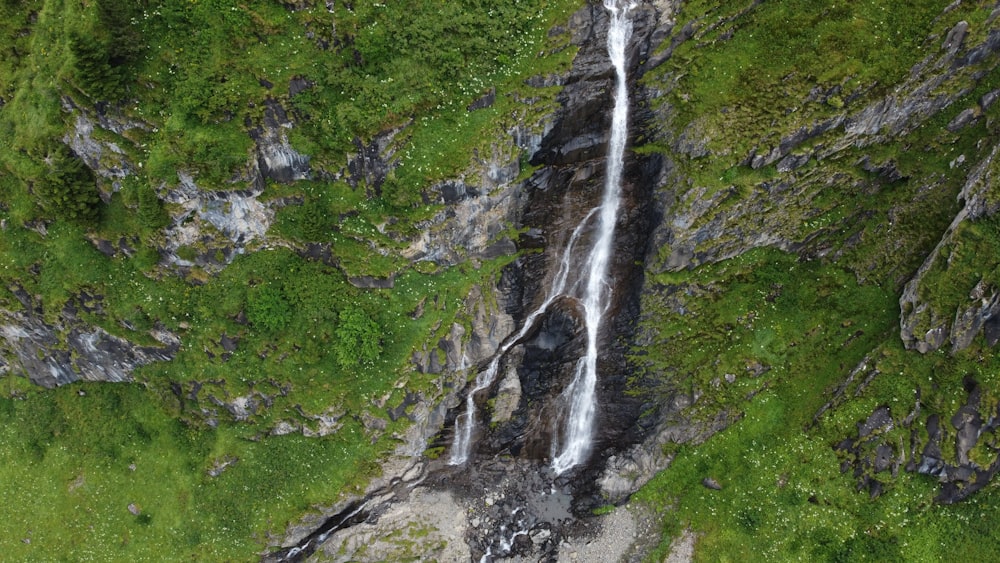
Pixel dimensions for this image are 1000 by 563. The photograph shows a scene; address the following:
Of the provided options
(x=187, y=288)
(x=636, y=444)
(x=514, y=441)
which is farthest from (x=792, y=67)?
(x=187, y=288)

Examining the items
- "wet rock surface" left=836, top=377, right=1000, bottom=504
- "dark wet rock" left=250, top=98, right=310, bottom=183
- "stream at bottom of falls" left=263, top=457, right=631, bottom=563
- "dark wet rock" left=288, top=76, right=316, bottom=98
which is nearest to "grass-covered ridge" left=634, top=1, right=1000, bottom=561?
"wet rock surface" left=836, top=377, right=1000, bottom=504

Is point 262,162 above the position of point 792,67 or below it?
above

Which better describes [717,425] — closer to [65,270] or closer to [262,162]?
[262,162]

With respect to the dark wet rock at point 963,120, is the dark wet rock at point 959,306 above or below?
below

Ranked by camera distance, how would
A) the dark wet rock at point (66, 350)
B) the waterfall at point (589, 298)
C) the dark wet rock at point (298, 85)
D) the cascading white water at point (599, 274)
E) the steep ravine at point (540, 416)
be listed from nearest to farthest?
the dark wet rock at point (298, 85), the cascading white water at point (599, 274), the waterfall at point (589, 298), the steep ravine at point (540, 416), the dark wet rock at point (66, 350)

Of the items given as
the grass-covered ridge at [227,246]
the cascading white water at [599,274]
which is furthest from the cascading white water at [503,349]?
the grass-covered ridge at [227,246]

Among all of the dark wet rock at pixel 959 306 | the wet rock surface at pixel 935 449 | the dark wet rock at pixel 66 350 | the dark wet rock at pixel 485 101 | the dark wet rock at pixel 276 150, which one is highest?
the dark wet rock at pixel 276 150

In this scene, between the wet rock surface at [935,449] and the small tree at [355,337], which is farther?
the small tree at [355,337]

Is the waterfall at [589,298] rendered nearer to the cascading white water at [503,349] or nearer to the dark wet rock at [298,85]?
the cascading white water at [503,349]

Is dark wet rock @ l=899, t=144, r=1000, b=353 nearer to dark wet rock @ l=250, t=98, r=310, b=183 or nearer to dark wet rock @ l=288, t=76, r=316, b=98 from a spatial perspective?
dark wet rock @ l=250, t=98, r=310, b=183
